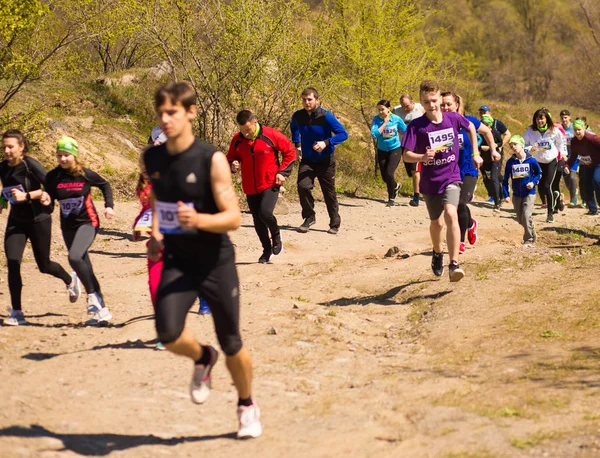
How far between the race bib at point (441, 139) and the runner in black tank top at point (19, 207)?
4.07 m

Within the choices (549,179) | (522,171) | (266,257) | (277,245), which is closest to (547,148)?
(549,179)

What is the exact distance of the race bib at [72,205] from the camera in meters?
8.66

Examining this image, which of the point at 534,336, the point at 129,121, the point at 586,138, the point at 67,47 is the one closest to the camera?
the point at 534,336

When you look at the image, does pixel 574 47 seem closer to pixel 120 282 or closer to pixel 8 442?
pixel 120 282

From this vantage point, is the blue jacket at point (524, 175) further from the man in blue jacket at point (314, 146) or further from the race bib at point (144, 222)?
the race bib at point (144, 222)

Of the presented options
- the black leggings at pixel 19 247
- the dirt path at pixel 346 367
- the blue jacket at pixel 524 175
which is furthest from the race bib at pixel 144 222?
the blue jacket at pixel 524 175

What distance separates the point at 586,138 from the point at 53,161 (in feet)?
34.3

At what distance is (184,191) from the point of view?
16.9 feet

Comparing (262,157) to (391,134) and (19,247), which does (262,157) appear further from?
(391,134)

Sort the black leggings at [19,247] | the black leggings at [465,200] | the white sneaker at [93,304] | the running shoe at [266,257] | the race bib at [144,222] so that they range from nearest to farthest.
→ the race bib at [144,222] < the white sneaker at [93,304] < the black leggings at [19,247] < the black leggings at [465,200] < the running shoe at [266,257]

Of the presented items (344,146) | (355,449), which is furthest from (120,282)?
(344,146)

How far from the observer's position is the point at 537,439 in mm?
5250

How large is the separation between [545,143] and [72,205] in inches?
420

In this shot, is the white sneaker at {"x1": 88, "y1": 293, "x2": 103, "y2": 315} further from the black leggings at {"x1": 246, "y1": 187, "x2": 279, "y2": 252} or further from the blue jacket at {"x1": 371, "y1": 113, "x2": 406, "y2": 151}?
the blue jacket at {"x1": 371, "y1": 113, "x2": 406, "y2": 151}
